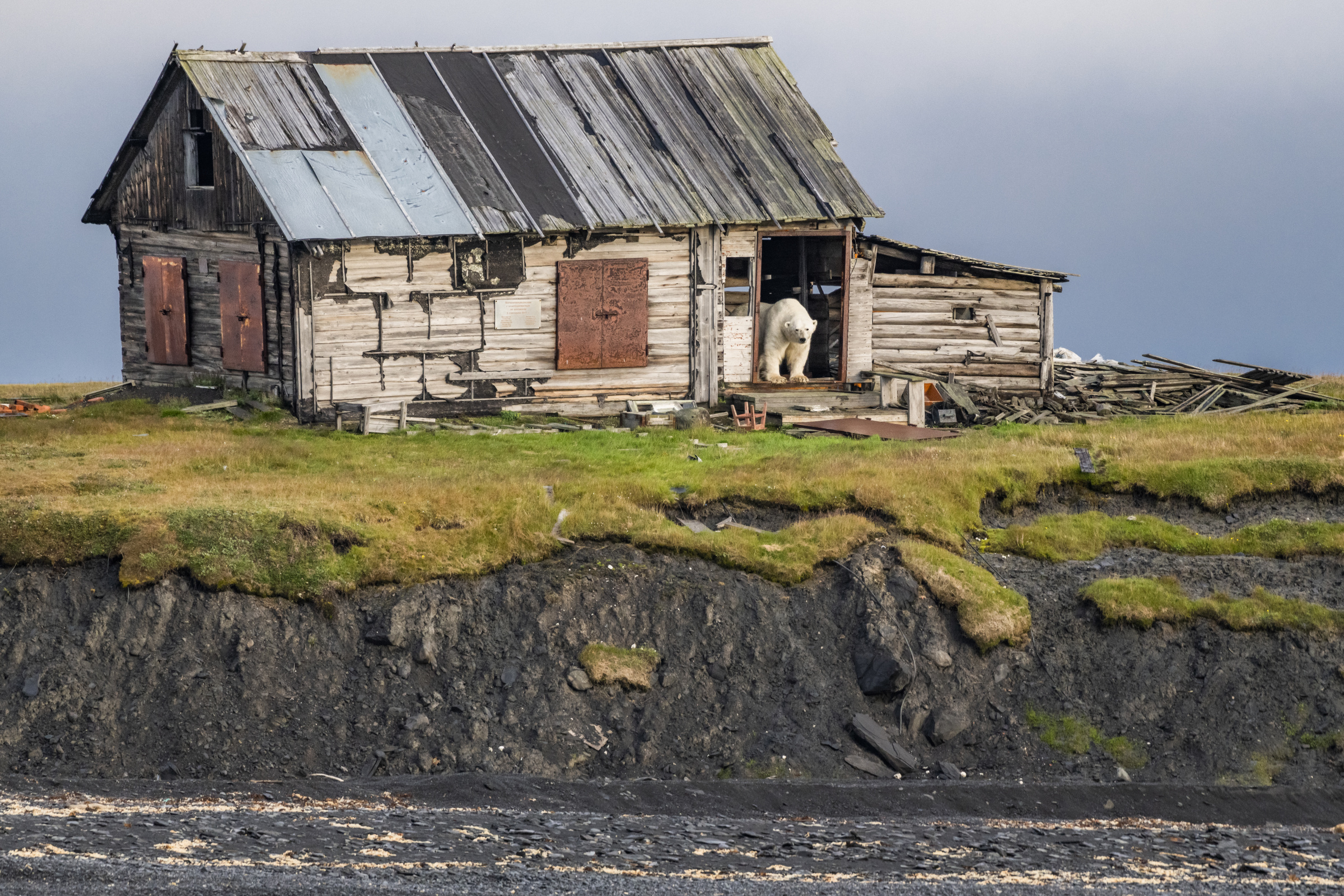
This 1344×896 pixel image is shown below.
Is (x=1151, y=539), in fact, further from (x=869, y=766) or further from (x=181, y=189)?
(x=181, y=189)

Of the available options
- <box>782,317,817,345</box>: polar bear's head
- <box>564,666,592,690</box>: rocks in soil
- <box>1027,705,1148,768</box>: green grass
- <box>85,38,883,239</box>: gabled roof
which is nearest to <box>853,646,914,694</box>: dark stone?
<box>1027,705,1148,768</box>: green grass

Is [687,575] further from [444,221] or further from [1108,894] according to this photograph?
[444,221]

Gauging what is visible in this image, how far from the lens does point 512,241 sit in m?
25.0

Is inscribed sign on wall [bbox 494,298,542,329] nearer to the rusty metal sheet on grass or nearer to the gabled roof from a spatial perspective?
the gabled roof

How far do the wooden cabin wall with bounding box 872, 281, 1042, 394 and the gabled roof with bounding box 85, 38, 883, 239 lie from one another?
227cm

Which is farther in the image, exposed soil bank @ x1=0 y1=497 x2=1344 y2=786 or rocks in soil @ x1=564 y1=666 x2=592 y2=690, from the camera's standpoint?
rocks in soil @ x1=564 y1=666 x2=592 y2=690

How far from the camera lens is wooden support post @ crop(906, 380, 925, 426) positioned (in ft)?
86.2

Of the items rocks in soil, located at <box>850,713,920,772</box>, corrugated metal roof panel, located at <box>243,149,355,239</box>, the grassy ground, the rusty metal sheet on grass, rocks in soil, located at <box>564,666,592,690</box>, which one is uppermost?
corrugated metal roof panel, located at <box>243,149,355,239</box>

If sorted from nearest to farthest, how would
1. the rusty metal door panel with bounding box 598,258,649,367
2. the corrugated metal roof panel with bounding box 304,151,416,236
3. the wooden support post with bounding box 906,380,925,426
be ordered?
1. the corrugated metal roof panel with bounding box 304,151,416,236
2. the rusty metal door panel with bounding box 598,258,649,367
3. the wooden support post with bounding box 906,380,925,426

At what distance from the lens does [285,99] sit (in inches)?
1014

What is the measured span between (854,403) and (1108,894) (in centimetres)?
1629

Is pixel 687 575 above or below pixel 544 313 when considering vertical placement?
below

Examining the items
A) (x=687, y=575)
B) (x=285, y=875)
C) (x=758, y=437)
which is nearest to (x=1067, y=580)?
(x=687, y=575)

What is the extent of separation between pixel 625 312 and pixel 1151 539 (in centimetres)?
1126
